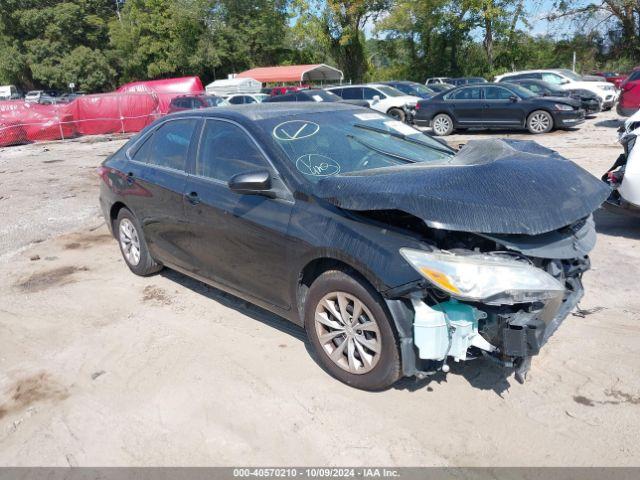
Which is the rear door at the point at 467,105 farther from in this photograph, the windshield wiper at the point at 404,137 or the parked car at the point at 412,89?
the windshield wiper at the point at 404,137

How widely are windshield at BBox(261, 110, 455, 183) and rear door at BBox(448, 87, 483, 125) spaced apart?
39.2 ft

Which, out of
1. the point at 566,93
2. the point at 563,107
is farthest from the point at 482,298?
the point at 566,93

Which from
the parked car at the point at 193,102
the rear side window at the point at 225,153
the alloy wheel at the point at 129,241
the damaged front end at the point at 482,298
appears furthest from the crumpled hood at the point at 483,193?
the parked car at the point at 193,102

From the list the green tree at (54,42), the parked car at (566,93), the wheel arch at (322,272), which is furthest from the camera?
the green tree at (54,42)

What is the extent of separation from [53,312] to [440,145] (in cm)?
365

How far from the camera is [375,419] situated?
10.2 ft

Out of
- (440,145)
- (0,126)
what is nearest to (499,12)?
(0,126)

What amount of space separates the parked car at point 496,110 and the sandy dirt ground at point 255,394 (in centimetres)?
1061

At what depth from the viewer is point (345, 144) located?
13.3 ft

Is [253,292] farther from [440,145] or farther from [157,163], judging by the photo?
[440,145]

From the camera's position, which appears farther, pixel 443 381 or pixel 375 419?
pixel 443 381

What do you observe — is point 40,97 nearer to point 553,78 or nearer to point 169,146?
point 553,78

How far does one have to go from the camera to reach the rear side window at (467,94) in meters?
15.9

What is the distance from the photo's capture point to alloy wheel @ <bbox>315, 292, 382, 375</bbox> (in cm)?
317
